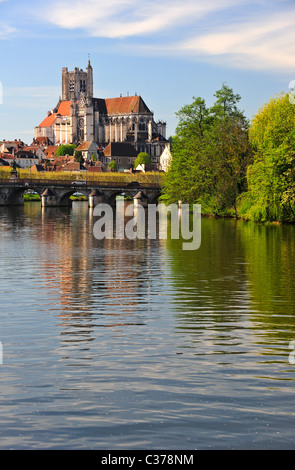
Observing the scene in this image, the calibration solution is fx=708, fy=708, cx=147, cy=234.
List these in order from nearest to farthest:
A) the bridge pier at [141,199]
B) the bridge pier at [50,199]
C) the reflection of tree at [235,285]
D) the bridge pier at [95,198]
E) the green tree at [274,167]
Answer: the reflection of tree at [235,285] → the green tree at [274,167] → the bridge pier at [50,199] → the bridge pier at [95,198] → the bridge pier at [141,199]

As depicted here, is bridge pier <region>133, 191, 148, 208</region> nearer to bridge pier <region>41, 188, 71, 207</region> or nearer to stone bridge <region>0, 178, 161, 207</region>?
stone bridge <region>0, 178, 161, 207</region>

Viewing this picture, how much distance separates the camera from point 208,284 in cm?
2514

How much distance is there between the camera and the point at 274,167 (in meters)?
56.7

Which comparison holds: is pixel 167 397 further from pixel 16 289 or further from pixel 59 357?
pixel 16 289

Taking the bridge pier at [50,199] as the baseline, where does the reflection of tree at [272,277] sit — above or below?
below

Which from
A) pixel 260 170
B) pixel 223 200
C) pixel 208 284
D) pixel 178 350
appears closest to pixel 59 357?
pixel 178 350

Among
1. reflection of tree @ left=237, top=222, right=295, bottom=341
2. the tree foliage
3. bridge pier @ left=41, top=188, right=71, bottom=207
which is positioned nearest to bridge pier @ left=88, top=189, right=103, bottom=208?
bridge pier @ left=41, top=188, right=71, bottom=207

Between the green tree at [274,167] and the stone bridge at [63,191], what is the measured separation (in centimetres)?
5392

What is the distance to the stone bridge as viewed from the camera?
361ft

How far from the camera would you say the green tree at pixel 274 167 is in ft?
185

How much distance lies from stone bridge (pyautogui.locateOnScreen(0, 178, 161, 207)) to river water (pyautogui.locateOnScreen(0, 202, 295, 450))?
80800 millimetres

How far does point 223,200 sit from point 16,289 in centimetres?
4783

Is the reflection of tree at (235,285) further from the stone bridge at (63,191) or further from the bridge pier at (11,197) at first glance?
the bridge pier at (11,197)

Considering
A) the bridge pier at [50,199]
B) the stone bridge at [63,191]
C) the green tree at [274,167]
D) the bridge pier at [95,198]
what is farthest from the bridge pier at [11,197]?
the green tree at [274,167]
